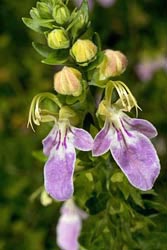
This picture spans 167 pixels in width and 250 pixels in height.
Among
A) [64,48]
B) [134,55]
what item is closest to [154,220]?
[64,48]

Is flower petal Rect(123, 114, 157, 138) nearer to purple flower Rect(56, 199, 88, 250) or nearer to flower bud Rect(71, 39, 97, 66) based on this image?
flower bud Rect(71, 39, 97, 66)

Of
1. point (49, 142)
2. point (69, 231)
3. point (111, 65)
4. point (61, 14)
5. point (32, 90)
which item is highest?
point (61, 14)

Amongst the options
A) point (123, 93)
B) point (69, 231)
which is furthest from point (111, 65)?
point (69, 231)

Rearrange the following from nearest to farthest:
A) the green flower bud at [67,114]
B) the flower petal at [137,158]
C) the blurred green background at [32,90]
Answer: the flower petal at [137,158], the green flower bud at [67,114], the blurred green background at [32,90]

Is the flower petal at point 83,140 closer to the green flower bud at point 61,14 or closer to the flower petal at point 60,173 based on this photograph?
the flower petal at point 60,173

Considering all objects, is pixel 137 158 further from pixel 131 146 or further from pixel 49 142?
pixel 49 142

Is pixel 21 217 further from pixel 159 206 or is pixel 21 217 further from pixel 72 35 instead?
pixel 72 35

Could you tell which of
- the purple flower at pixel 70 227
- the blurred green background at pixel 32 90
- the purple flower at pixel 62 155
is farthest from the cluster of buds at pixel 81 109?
the blurred green background at pixel 32 90
